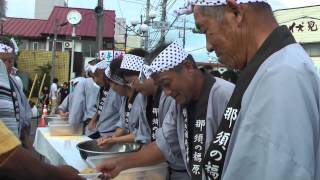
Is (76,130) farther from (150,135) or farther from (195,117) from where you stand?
(195,117)

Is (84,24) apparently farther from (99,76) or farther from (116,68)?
(116,68)

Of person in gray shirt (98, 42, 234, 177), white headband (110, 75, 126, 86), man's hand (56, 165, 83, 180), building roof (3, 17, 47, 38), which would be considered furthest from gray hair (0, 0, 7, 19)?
building roof (3, 17, 47, 38)

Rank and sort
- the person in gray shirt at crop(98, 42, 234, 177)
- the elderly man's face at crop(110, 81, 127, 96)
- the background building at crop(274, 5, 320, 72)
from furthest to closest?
the background building at crop(274, 5, 320, 72), the elderly man's face at crop(110, 81, 127, 96), the person in gray shirt at crop(98, 42, 234, 177)

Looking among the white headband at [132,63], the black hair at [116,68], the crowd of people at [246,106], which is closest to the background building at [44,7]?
the black hair at [116,68]

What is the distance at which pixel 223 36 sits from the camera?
5.44 feet

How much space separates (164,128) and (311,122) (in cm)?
201

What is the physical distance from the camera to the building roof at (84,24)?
121ft

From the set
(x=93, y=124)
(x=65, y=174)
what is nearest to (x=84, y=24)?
(x=93, y=124)

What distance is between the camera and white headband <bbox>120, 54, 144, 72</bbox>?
4.54 m

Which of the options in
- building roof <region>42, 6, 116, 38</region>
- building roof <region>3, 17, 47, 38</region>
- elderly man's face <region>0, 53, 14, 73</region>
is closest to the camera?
elderly man's face <region>0, 53, 14, 73</region>

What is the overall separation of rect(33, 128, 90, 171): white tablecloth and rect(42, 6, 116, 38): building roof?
101 ft

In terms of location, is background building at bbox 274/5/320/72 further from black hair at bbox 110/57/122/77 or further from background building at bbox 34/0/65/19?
background building at bbox 34/0/65/19

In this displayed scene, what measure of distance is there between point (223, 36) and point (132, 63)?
2.96 metres

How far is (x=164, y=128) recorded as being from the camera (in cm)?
327
